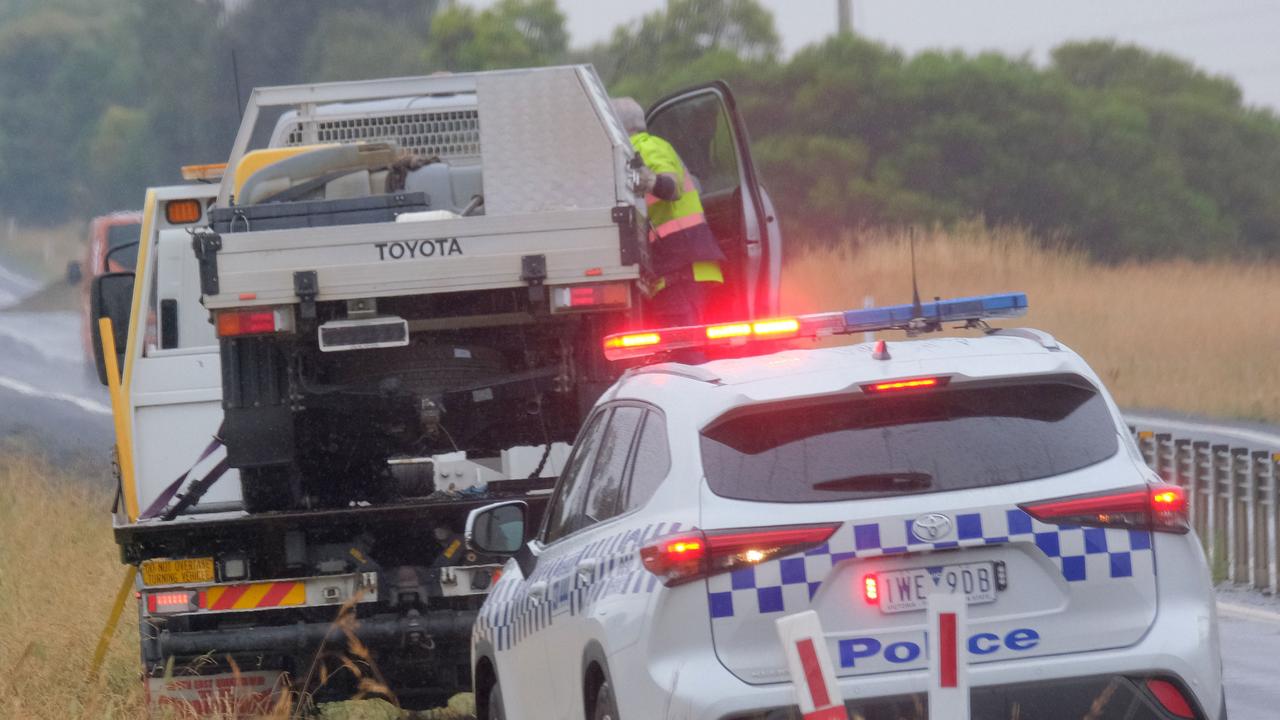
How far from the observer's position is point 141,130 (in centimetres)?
6575

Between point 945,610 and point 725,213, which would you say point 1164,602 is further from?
point 725,213

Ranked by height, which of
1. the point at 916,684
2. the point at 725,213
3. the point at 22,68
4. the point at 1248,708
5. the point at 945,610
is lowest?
the point at 1248,708

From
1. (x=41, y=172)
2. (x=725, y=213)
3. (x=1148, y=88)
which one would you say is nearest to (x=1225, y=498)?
(x=725, y=213)

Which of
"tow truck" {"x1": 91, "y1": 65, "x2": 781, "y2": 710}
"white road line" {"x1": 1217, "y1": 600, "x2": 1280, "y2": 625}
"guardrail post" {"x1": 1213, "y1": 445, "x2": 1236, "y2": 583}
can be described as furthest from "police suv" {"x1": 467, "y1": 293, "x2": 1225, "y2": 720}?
"guardrail post" {"x1": 1213, "y1": 445, "x2": 1236, "y2": 583}

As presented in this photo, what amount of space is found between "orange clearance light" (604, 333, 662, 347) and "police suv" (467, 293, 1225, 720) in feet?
1.61

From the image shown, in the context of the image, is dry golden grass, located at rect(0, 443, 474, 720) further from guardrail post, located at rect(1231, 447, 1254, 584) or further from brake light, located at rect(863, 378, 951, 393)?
guardrail post, located at rect(1231, 447, 1254, 584)

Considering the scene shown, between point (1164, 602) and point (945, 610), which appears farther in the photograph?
point (1164, 602)

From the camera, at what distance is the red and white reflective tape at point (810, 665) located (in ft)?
13.5

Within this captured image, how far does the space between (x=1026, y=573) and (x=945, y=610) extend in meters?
0.72

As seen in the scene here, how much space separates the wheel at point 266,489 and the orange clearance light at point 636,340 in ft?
11.7

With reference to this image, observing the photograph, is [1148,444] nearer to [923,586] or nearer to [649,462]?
[649,462]

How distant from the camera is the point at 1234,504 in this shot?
12.3 meters

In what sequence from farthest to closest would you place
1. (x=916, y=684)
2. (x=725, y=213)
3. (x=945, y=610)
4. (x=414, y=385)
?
(x=725, y=213)
(x=414, y=385)
(x=916, y=684)
(x=945, y=610)

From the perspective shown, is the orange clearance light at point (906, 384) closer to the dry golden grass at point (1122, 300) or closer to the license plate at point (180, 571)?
the license plate at point (180, 571)
